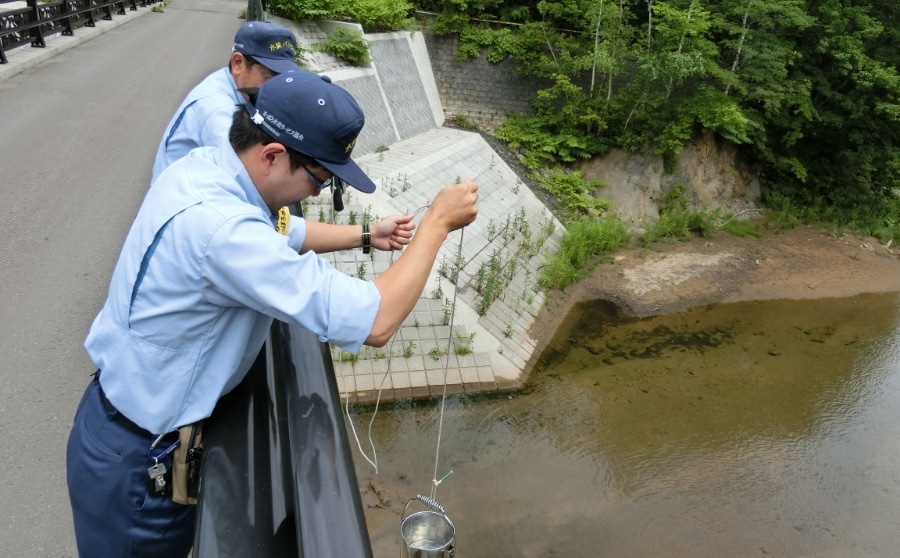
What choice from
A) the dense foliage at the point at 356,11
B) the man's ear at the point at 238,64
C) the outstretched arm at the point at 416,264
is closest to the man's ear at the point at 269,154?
the outstretched arm at the point at 416,264

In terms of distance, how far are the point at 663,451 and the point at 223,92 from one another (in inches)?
252

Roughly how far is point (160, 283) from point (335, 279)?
1.45 feet

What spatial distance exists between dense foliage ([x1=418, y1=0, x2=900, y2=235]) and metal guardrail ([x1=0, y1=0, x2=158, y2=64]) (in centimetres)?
829

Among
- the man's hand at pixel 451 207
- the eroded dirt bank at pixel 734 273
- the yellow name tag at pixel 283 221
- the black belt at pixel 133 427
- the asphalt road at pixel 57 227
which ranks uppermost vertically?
the man's hand at pixel 451 207

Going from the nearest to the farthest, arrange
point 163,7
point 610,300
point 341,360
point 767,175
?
point 341,360 → point 610,300 → point 767,175 → point 163,7

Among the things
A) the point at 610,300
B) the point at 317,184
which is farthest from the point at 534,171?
the point at 317,184

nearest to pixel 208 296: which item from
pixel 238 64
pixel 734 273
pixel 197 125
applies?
pixel 197 125

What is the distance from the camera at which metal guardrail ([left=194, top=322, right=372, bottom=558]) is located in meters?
1.29

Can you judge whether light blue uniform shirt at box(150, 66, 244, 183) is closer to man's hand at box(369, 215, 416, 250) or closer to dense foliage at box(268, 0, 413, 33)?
man's hand at box(369, 215, 416, 250)

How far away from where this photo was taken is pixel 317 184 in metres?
1.80

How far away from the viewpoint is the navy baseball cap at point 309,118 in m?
1.67

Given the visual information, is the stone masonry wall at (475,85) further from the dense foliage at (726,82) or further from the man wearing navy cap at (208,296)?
the man wearing navy cap at (208,296)

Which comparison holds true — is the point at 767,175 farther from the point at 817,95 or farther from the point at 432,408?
the point at 432,408

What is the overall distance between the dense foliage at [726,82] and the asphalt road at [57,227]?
7.38m
